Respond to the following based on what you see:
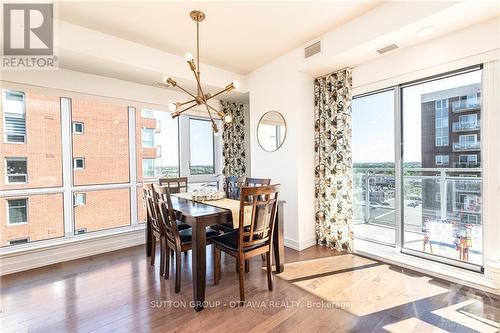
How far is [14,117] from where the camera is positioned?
3088 millimetres

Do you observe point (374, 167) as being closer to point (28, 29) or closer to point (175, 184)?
point (175, 184)

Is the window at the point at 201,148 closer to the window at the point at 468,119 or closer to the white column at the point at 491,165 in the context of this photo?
the window at the point at 468,119

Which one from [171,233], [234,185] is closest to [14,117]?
[171,233]

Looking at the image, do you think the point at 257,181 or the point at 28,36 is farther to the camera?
the point at 257,181

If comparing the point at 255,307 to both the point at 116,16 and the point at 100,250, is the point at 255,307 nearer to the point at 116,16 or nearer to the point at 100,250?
the point at 100,250

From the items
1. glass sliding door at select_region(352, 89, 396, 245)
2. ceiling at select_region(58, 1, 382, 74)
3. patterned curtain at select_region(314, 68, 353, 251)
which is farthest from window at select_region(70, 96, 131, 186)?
glass sliding door at select_region(352, 89, 396, 245)

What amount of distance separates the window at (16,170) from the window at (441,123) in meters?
5.16

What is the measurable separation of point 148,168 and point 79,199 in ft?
3.56

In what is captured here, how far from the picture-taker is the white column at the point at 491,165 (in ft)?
7.61

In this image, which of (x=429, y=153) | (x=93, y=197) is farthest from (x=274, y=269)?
(x=93, y=197)

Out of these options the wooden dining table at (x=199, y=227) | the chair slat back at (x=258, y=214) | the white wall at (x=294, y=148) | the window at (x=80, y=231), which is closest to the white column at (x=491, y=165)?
the white wall at (x=294, y=148)

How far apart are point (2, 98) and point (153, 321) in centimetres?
328

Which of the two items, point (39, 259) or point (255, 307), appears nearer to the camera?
point (255, 307)

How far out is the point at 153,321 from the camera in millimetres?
1975
